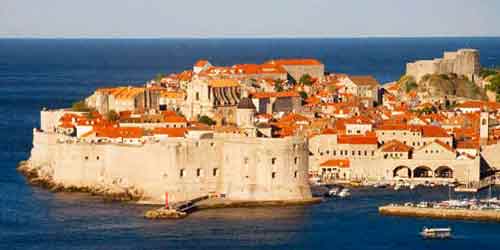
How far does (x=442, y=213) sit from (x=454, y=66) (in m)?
34.9

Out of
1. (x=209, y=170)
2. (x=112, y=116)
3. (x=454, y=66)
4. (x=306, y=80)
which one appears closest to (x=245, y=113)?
(x=112, y=116)

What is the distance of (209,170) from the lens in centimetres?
5197

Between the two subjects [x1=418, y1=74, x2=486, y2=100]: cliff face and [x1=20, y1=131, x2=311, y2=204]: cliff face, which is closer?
[x1=20, y1=131, x2=311, y2=204]: cliff face

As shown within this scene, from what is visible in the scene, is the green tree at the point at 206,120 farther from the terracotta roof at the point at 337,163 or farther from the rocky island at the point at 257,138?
the terracotta roof at the point at 337,163

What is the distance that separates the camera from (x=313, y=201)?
170 ft

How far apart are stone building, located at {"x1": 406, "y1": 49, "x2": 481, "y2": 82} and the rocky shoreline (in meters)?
28.9

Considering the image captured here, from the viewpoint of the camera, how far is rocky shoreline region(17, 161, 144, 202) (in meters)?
53.0

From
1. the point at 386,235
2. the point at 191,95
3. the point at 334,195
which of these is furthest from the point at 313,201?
the point at 191,95

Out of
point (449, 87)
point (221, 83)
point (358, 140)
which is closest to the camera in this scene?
point (358, 140)

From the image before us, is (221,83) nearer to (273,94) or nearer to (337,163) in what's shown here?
(273,94)

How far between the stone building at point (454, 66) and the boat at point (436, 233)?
3639cm

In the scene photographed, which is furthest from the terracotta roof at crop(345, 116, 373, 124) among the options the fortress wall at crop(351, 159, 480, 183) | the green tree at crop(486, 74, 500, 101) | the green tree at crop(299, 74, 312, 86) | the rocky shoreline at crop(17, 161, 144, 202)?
the green tree at crop(486, 74, 500, 101)

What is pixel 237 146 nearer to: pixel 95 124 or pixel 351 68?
pixel 95 124

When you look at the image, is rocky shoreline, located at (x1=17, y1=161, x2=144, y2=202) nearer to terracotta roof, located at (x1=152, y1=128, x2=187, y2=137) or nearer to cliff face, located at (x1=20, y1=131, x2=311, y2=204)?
cliff face, located at (x1=20, y1=131, x2=311, y2=204)
